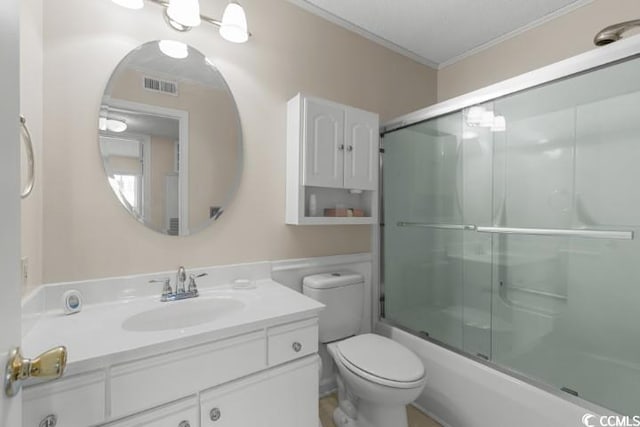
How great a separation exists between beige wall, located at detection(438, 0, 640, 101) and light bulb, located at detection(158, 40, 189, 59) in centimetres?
210

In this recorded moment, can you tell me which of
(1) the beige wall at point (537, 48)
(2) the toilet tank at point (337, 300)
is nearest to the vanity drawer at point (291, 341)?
(2) the toilet tank at point (337, 300)

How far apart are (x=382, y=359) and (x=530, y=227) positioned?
106 cm

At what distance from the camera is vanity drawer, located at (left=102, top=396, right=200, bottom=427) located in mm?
909

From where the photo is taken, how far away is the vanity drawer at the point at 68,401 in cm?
78

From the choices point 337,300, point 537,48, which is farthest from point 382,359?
point 537,48

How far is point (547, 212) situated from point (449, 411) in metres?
1.23

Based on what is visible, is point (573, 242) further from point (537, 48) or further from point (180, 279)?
point (180, 279)

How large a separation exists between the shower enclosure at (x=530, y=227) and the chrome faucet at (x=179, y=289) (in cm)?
137

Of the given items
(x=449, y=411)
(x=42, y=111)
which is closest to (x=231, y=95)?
(x=42, y=111)

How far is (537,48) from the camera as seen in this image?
2025 mm

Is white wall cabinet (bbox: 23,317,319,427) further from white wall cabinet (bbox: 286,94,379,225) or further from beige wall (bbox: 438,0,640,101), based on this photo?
beige wall (bbox: 438,0,640,101)

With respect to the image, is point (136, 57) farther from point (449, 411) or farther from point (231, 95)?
point (449, 411)

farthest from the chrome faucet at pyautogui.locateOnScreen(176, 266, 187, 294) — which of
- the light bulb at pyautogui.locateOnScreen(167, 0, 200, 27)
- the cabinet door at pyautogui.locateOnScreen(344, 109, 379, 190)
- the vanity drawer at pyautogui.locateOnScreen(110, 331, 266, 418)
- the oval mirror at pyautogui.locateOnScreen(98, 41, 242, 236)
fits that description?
the light bulb at pyautogui.locateOnScreen(167, 0, 200, 27)

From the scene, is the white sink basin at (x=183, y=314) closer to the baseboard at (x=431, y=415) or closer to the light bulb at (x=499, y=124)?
the baseboard at (x=431, y=415)
